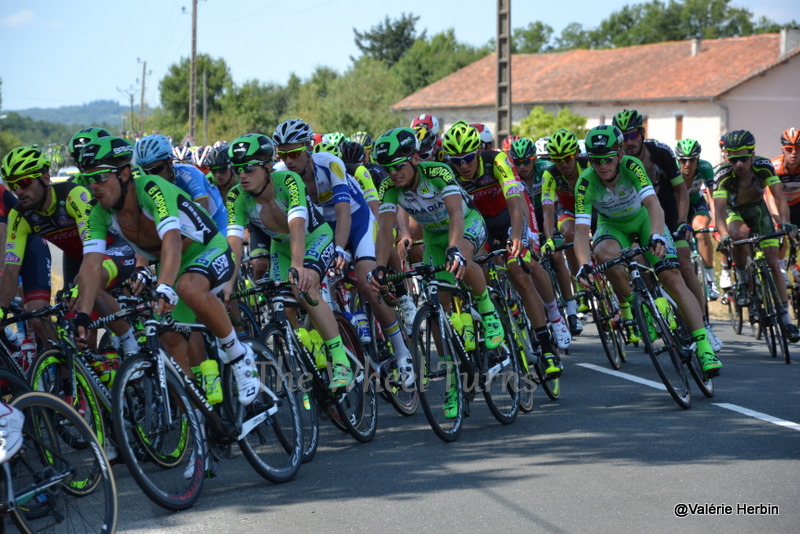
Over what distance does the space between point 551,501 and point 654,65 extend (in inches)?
2613

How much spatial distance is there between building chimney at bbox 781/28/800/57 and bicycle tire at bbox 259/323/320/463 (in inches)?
2411

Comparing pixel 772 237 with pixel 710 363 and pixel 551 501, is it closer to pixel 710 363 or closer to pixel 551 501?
pixel 710 363

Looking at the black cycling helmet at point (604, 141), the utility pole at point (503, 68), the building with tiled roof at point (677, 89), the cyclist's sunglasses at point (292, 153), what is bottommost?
the cyclist's sunglasses at point (292, 153)

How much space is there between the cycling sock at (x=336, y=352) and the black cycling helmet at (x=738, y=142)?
19.3 feet

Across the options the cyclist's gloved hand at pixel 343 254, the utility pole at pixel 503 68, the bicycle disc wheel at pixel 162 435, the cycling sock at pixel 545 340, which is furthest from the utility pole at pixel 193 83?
the bicycle disc wheel at pixel 162 435

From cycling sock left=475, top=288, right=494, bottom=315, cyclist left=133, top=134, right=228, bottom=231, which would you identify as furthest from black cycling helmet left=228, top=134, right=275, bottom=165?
cycling sock left=475, top=288, right=494, bottom=315

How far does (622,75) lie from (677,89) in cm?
657

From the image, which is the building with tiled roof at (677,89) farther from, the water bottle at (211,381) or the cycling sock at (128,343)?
the water bottle at (211,381)

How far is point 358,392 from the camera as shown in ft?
26.3

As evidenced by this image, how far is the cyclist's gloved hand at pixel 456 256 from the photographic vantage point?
757cm

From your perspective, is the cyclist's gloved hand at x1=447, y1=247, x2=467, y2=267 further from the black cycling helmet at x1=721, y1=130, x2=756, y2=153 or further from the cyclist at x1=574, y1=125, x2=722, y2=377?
the black cycling helmet at x1=721, y1=130, x2=756, y2=153

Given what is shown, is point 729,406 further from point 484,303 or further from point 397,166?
point 397,166

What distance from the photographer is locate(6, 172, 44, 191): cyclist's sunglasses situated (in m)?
7.30

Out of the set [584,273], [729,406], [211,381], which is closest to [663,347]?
[729,406]
